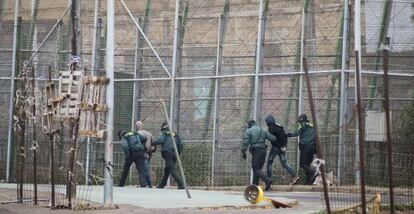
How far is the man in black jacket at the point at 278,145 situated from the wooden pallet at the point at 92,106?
24.4 feet

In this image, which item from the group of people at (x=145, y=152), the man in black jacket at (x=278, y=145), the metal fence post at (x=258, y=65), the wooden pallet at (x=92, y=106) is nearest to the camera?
the wooden pallet at (x=92, y=106)

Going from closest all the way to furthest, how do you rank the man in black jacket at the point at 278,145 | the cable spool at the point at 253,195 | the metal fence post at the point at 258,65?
the cable spool at the point at 253,195 → the man in black jacket at the point at 278,145 → the metal fence post at the point at 258,65

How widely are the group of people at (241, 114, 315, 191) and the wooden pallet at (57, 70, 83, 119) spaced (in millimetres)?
6735

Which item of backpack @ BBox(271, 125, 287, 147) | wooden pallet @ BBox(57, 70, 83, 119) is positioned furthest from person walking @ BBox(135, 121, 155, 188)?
wooden pallet @ BBox(57, 70, 83, 119)

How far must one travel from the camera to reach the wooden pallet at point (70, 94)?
1357 cm

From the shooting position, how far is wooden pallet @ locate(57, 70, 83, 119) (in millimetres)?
13570

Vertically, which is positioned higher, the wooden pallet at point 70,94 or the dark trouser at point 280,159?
the wooden pallet at point 70,94

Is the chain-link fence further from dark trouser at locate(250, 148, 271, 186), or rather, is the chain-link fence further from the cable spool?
the cable spool

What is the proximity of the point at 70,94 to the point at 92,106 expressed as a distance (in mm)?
484

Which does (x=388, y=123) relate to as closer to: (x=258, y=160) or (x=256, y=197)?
(x=256, y=197)

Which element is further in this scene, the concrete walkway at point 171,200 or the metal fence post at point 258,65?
the metal fence post at point 258,65

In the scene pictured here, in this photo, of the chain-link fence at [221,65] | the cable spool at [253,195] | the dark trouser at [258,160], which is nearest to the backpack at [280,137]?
the dark trouser at [258,160]

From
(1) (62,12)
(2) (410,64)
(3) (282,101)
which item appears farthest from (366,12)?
(1) (62,12)

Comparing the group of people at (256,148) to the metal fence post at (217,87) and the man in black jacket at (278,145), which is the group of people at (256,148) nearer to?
the man in black jacket at (278,145)
